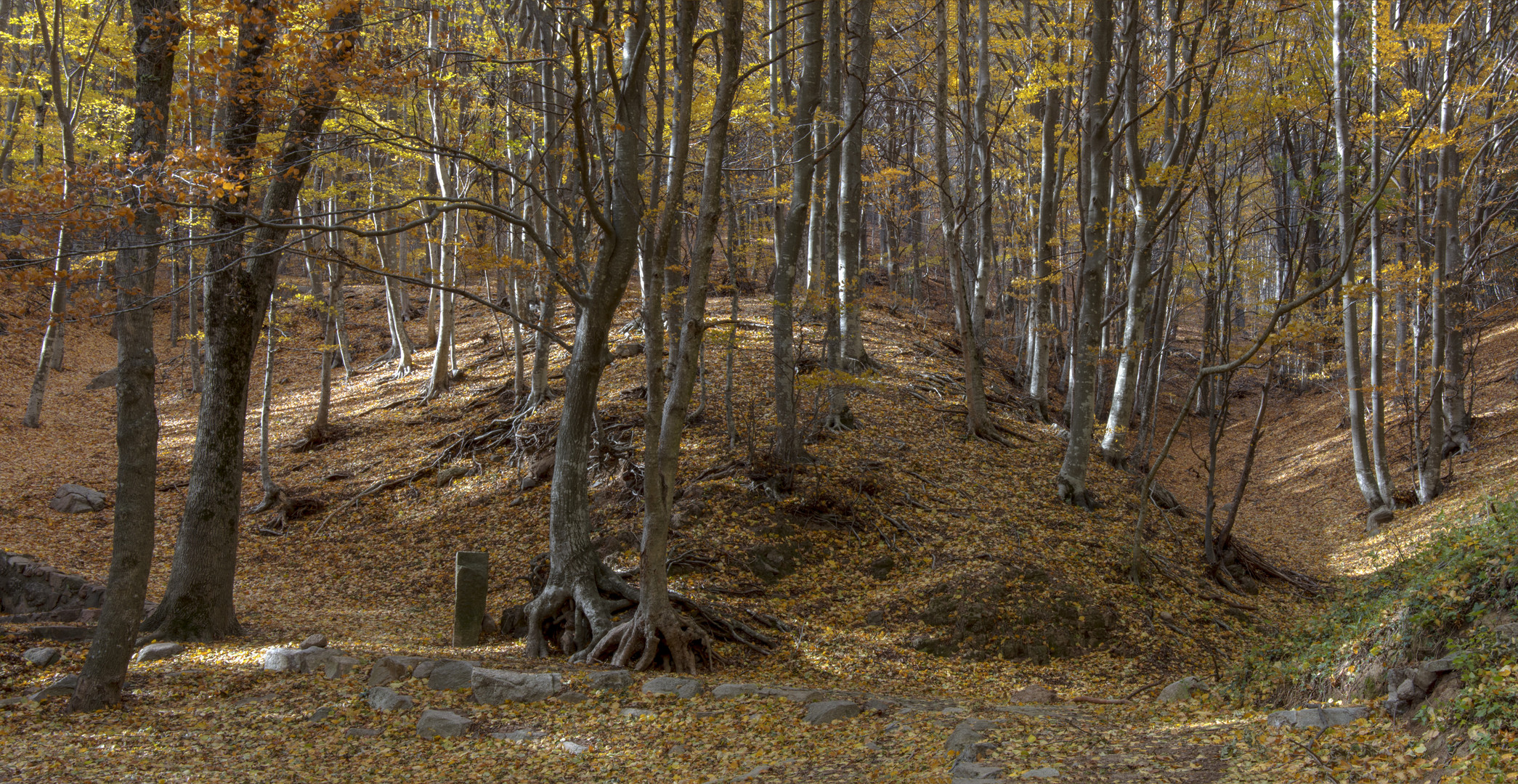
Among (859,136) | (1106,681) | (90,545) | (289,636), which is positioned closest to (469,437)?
(90,545)

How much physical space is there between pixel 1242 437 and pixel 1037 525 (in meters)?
16.3

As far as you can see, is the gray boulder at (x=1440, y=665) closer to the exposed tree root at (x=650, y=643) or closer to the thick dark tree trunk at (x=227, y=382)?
the exposed tree root at (x=650, y=643)

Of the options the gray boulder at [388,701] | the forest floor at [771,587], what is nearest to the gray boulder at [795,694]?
the forest floor at [771,587]

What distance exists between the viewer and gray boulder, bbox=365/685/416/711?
5.74m

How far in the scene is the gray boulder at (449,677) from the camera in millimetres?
6141

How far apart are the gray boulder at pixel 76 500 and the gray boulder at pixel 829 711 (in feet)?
41.9

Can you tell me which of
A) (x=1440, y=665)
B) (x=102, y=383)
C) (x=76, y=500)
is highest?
(x=102, y=383)

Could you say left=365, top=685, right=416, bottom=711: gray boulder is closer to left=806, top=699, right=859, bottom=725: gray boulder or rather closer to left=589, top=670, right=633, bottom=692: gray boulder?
left=589, top=670, right=633, bottom=692: gray boulder

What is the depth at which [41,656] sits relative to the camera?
632cm

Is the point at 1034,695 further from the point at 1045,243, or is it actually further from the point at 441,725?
the point at 1045,243

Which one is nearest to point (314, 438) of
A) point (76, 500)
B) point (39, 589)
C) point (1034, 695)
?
point (76, 500)

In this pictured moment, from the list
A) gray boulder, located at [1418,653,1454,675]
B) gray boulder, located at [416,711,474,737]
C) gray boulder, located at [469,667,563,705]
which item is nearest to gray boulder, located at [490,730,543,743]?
gray boulder, located at [416,711,474,737]

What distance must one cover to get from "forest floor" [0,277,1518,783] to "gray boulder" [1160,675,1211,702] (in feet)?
0.59

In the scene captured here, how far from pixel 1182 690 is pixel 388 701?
592 centimetres
